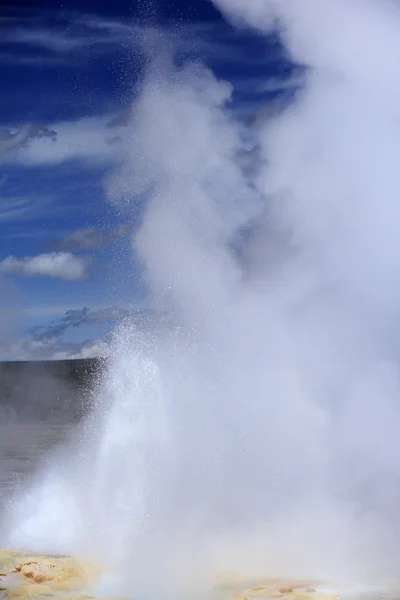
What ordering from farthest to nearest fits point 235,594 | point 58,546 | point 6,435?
1. point 6,435
2. point 58,546
3. point 235,594

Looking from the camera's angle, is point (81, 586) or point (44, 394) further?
point (44, 394)

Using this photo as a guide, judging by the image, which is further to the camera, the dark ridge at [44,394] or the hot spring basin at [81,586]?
the dark ridge at [44,394]

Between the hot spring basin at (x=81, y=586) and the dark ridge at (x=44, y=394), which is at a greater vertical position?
the dark ridge at (x=44, y=394)

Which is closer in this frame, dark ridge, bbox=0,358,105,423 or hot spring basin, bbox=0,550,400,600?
hot spring basin, bbox=0,550,400,600

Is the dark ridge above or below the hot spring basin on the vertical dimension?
above

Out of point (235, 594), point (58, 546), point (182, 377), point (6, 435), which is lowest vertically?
point (235, 594)

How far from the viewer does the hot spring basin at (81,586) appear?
1173 centimetres

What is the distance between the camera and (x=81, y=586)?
40.6 ft

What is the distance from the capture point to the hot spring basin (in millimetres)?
11727

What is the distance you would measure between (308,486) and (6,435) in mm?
23347

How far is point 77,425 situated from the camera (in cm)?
4206

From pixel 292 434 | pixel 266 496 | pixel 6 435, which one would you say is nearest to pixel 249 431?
pixel 292 434

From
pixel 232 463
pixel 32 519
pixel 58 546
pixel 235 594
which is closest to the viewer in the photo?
pixel 235 594

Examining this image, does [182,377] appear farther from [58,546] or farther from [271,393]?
[58,546]
